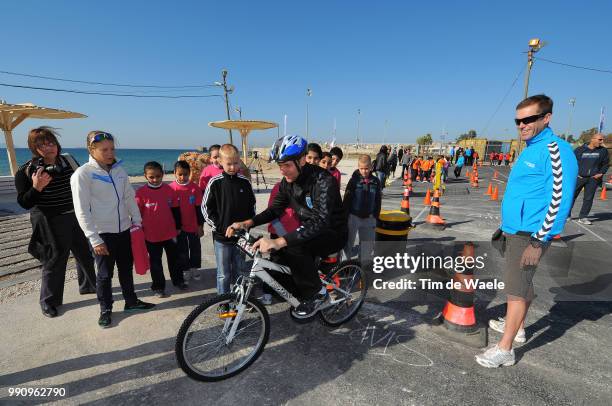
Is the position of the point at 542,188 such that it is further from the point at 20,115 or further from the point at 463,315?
the point at 20,115

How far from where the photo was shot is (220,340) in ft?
9.24

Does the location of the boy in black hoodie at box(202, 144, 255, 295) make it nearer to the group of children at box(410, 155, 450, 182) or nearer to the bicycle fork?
the bicycle fork

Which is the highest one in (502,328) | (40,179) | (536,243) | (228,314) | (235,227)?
(40,179)

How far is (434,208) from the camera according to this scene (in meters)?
7.71

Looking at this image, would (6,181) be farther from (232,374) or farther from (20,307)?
(232,374)

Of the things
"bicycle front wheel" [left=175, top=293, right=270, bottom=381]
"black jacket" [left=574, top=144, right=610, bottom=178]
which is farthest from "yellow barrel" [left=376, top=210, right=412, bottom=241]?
"black jacket" [left=574, top=144, right=610, bottom=178]

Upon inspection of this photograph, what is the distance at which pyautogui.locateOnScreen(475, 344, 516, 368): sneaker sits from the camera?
2.77m

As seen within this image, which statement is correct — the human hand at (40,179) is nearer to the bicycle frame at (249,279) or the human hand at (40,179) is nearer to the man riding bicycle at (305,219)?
the man riding bicycle at (305,219)

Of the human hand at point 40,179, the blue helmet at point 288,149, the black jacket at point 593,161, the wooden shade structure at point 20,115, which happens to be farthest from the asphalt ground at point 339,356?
the wooden shade structure at point 20,115

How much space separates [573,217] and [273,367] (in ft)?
33.5

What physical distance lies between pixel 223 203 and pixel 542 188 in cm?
323

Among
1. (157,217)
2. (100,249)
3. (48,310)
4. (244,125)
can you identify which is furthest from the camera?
(244,125)

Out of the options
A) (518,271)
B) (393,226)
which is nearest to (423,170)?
(393,226)

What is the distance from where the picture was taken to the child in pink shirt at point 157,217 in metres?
3.95
